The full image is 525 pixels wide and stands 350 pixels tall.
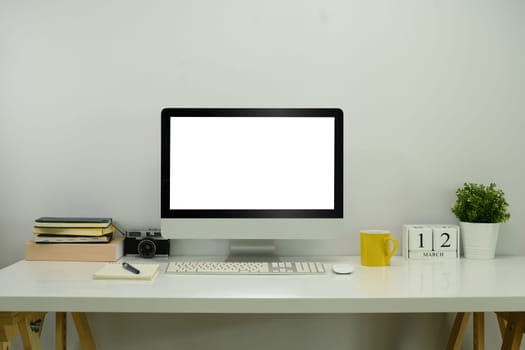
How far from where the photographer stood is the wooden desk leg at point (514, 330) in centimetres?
149

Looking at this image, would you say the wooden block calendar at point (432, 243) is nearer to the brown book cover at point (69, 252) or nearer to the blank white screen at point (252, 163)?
the blank white screen at point (252, 163)

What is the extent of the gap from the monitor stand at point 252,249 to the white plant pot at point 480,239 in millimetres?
705

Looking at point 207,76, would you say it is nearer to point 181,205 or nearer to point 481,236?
point 181,205

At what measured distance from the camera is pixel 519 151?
6.52 ft

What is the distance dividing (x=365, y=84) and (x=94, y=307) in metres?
1.26

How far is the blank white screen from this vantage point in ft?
5.56

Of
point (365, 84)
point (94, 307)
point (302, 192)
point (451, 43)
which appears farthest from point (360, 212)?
point (94, 307)

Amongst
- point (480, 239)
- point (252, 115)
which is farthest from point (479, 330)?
point (252, 115)

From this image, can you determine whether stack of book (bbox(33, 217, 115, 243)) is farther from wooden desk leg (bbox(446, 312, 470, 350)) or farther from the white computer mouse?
wooden desk leg (bbox(446, 312, 470, 350))

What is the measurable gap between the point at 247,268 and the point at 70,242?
0.64 metres

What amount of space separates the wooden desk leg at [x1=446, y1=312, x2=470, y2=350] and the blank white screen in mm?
661

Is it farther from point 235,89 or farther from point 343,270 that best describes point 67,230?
point 343,270

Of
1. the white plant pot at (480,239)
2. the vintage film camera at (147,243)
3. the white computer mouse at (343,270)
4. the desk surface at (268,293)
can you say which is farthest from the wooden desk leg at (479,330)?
the vintage film camera at (147,243)

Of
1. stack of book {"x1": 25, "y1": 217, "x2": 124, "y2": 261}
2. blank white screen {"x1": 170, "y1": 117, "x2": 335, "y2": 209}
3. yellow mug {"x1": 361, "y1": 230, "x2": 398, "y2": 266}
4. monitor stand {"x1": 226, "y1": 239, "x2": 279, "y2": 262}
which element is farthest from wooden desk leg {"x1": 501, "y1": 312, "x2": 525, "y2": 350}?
stack of book {"x1": 25, "y1": 217, "x2": 124, "y2": 261}
